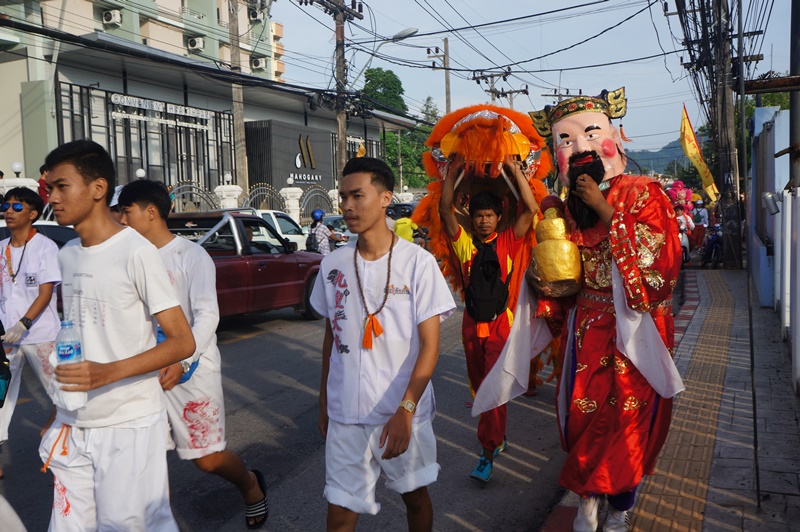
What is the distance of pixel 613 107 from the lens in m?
4.71

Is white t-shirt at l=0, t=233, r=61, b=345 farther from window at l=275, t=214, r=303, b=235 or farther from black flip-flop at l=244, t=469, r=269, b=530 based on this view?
window at l=275, t=214, r=303, b=235

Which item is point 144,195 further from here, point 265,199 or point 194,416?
point 265,199

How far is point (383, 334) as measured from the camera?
3105 mm

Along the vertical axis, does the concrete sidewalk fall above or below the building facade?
below

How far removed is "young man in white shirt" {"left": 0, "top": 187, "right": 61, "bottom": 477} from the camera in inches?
203

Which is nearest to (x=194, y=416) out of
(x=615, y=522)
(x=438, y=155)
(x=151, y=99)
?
(x=615, y=522)

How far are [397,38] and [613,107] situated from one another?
2137cm

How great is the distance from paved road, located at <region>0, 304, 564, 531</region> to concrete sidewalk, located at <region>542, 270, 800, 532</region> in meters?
0.51

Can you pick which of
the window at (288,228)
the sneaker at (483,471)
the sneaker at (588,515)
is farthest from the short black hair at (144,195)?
the window at (288,228)

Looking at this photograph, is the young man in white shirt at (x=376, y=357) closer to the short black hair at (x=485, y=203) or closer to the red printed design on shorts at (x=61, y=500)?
the red printed design on shorts at (x=61, y=500)

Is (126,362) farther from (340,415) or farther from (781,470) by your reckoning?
(781,470)

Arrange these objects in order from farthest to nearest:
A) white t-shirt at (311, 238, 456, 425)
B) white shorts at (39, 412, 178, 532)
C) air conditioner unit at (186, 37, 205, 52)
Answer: air conditioner unit at (186, 37, 205, 52) < white t-shirt at (311, 238, 456, 425) < white shorts at (39, 412, 178, 532)

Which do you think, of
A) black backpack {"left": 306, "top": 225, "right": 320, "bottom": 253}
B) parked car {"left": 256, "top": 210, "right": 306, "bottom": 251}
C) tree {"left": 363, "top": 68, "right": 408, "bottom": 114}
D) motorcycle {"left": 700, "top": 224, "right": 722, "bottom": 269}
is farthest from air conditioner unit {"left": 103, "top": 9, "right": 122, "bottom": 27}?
tree {"left": 363, "top": 68, "right": 408, "bottom": 114}

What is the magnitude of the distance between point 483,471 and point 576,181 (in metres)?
1.96
